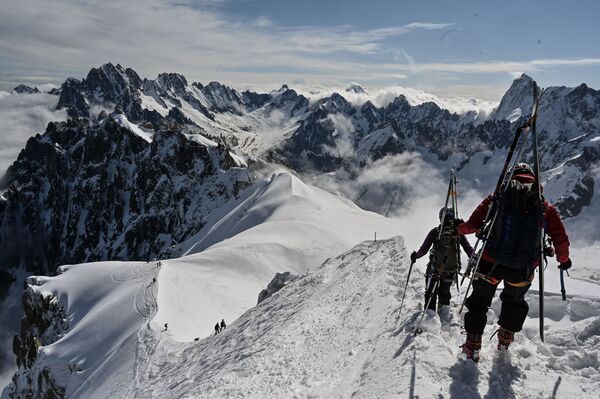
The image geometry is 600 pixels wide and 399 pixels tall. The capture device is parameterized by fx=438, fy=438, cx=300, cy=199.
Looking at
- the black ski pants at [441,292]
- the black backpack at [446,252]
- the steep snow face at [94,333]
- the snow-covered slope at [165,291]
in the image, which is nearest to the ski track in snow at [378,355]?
the black ski pants at [441,292]

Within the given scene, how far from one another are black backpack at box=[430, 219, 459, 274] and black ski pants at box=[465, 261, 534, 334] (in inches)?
106

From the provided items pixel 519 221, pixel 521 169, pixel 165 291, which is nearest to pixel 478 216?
pixel 519 221

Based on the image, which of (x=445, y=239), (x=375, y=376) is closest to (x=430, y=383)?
(x=375, y=376)

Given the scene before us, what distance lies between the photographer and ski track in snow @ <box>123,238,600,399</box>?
8.16 metres

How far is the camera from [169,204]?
567 feet

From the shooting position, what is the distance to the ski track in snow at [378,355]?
8.16 m

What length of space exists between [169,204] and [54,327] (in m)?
124

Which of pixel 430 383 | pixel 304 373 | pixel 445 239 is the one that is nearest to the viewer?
pixel 430 383

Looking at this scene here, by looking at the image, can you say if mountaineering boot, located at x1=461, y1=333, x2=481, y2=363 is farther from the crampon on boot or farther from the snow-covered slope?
the snow-covered slope

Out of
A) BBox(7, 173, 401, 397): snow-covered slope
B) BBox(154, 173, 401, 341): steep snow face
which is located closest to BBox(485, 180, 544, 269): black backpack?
BBox(7, 173, 401, 397): snow-covered slope

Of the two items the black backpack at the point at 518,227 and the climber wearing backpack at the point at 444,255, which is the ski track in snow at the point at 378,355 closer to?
the climber wearing backpack at the point at 444,255

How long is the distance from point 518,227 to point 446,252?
3.77m

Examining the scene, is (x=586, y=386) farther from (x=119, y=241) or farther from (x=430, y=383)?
(x=119, y=241)

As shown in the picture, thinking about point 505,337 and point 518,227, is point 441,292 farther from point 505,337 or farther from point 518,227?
point 518,227
